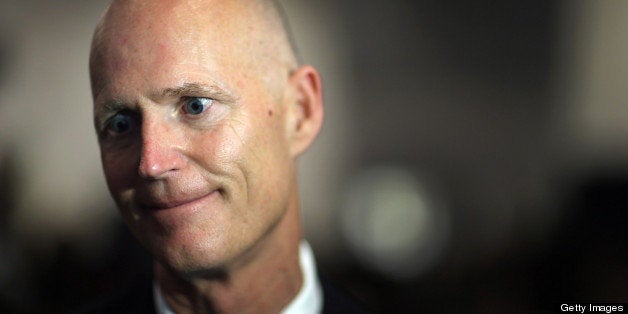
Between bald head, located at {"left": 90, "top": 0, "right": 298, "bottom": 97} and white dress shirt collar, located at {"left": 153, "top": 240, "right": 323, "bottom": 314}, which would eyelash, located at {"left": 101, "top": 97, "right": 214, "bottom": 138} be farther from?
white dress shirt collar, located at {"left": 153, "top": 240, "right": 323, "bottom": 314}

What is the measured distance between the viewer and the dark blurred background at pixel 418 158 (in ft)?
4.53

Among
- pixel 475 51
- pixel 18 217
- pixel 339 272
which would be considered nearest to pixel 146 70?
pixel 18 217

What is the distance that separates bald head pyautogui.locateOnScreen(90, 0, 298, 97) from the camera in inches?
30.0

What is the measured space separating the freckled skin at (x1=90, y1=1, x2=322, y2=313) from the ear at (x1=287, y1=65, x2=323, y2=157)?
Result: 0.07 ft

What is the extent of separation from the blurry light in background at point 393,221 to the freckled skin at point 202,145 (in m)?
0.97

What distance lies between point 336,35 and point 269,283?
4.25ft

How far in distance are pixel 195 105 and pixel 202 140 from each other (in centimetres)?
4

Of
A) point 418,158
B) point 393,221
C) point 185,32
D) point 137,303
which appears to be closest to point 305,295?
point 137,303

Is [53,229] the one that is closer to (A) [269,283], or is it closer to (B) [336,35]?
(A) [269,283]

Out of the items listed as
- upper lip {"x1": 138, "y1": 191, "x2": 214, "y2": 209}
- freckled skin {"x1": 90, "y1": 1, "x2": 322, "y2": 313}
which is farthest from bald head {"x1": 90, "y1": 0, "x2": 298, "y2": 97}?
upper lip {"x1": 138, "y1": 191, "x2": 214, "y2": 209}

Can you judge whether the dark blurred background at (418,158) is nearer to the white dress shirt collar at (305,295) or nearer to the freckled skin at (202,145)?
the white dress shirt collar at (305,295)

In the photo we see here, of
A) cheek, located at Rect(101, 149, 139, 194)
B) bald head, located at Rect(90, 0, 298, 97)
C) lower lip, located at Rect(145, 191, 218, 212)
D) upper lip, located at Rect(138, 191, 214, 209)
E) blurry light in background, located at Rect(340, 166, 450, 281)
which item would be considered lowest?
blurry light in background, located at Rect(340, 166, 450, 281)

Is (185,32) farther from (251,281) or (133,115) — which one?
(251,281)

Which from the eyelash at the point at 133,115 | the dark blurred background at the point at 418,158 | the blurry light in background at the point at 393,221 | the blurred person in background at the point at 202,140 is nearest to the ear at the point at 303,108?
the blurred person in background at the point at 202,140
